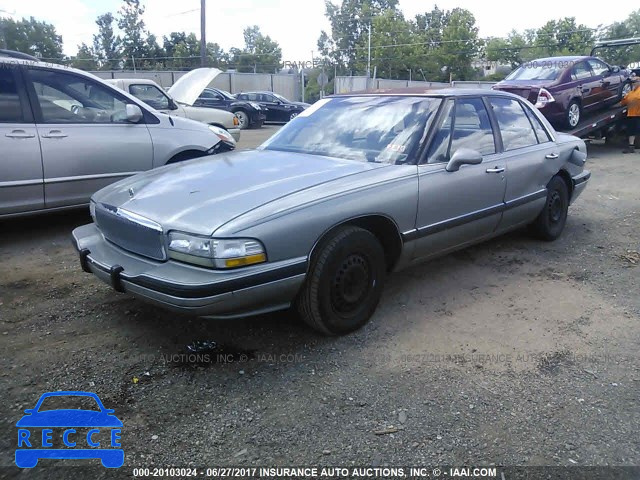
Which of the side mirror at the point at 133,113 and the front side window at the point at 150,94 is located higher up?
the front side window at the point at 150,94

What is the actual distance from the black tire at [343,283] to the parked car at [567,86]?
8.01 meters

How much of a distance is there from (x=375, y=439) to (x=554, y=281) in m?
2.66

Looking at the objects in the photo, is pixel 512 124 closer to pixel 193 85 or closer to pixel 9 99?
pixel 9 99

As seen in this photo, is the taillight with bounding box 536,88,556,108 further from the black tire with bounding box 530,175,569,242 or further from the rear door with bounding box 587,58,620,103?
the black tire with bounding box 530,175,569,242

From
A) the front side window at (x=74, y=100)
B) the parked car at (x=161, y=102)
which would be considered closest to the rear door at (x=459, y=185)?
the front side window at (x=74, y=100)

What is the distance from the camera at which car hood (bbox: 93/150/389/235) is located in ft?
9.23

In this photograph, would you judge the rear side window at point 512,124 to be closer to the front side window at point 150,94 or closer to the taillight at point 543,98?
the taillight at point 543,98

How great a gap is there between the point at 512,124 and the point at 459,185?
1.24 m

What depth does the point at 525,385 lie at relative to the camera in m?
2.81

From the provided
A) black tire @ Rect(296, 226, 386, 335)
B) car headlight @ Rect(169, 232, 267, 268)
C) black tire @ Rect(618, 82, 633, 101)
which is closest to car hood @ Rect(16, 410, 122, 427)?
car headlight @ Rect(169, 232, 267, 268)

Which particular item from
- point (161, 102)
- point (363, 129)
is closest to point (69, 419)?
point (363, 129)

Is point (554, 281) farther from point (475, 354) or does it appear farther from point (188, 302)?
point (188, 302)

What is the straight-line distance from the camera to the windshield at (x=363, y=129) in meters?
3.67

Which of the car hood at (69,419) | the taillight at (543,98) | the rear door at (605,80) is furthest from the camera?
the rear door at (605,80)
